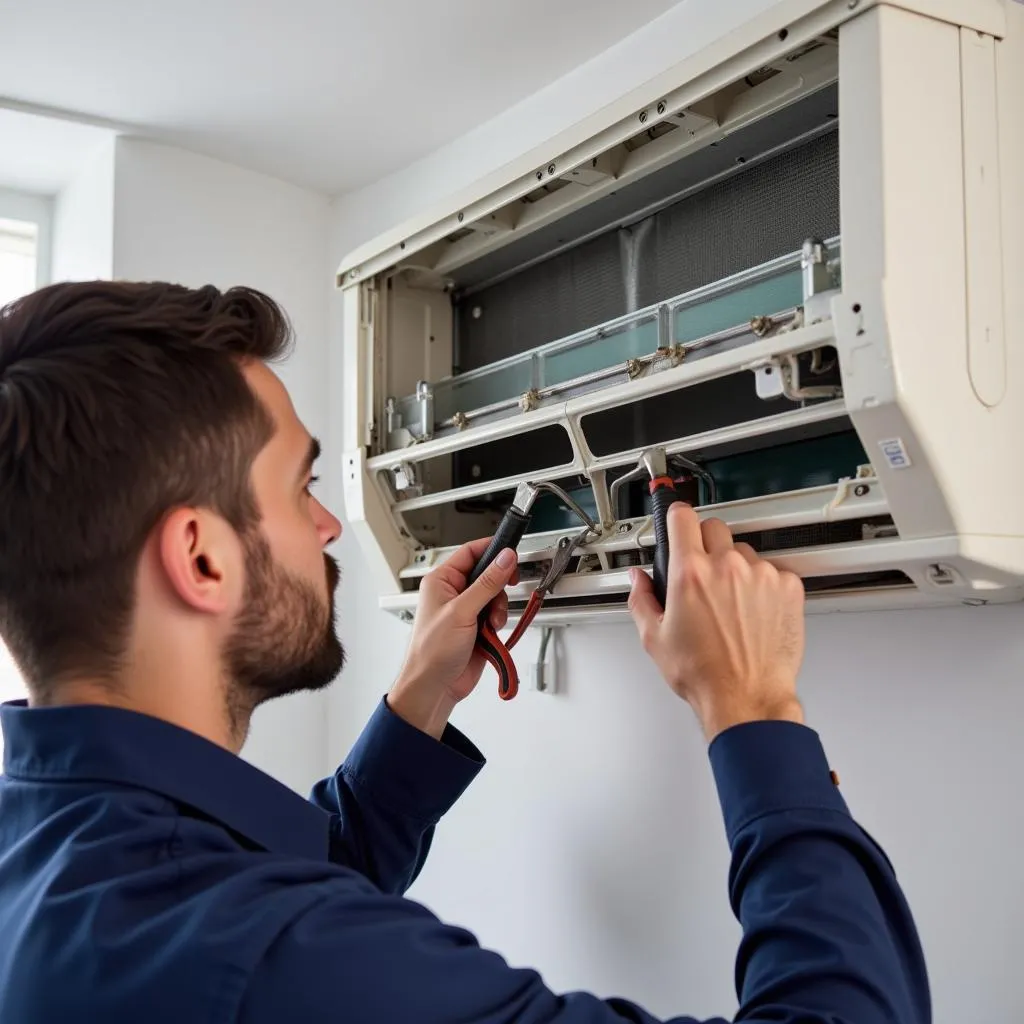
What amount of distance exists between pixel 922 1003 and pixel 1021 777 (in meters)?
0.30

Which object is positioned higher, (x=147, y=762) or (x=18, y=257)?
(x=18, y=257)

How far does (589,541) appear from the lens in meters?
1.21

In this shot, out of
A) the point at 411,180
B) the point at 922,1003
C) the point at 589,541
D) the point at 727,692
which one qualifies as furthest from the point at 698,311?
the point at 411,180

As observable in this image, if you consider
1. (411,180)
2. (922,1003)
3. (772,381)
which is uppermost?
(411,180)

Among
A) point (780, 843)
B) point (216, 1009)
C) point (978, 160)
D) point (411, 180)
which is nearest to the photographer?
point (216, 1009)

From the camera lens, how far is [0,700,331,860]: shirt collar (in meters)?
0.83

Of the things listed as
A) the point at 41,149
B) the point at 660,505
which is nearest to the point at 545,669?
the point at 660,505

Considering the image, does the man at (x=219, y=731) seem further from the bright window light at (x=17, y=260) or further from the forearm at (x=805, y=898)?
the bright window light at (x=17, y=260)

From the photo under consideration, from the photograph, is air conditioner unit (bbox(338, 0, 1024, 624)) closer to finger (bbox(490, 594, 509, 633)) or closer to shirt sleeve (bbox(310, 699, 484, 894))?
finger (bbox(490, 594, 509, 633))

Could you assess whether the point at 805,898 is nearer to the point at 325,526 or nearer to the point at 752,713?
the point at 752,713

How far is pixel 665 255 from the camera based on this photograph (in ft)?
4.24

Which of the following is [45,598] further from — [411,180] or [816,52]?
[411,180]

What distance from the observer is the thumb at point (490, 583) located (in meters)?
1.21

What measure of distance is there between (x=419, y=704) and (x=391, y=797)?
4.3 inches
